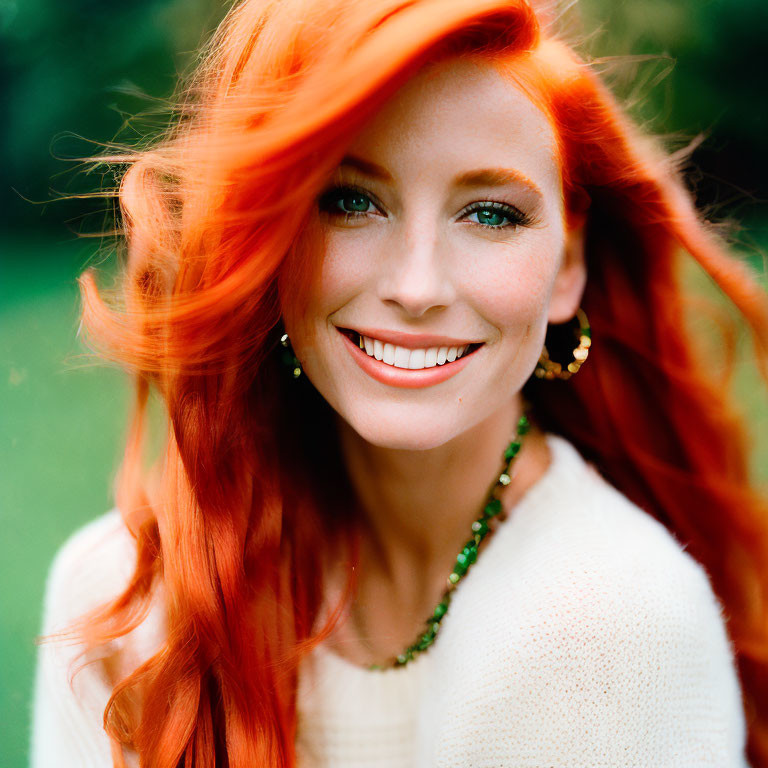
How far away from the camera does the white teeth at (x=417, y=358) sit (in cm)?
119

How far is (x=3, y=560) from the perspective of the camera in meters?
1.85

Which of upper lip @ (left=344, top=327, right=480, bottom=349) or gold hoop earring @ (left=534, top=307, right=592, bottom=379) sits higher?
gold hoop earring @ (left=534, top=307, right=592, bottom=379)

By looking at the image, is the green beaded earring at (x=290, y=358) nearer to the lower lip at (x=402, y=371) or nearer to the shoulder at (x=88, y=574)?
the lower lip at (x=402, y=371)

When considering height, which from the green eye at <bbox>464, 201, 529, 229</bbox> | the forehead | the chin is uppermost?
the forehead

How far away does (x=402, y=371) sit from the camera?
120cm

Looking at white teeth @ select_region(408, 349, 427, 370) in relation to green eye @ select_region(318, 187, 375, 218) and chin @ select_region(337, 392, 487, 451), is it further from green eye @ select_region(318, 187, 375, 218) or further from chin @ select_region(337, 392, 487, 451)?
green eye @ select_region(318, 187, 375, 218)

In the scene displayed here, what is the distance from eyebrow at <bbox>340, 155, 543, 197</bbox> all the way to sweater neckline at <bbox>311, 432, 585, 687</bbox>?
546mm

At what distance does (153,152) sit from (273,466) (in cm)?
59

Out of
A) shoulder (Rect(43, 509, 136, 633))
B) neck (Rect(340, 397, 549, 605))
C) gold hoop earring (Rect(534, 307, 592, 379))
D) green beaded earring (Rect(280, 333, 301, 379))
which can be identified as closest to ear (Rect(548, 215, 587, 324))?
gold hoop earring (Rect(534, 307, 592, 379))

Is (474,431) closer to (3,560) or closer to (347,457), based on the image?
(347,457)

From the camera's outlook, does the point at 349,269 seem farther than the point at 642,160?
No

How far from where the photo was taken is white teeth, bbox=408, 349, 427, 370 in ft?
3.90

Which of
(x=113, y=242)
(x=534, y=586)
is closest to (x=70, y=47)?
(x=113, y=242)

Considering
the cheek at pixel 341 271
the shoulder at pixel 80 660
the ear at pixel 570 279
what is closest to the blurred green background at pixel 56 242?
the shoulder at pixel 80 660
